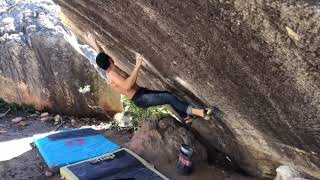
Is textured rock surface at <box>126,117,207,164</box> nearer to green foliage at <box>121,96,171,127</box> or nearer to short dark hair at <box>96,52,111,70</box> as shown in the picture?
green foliage at <box>121,96,171,127</box>

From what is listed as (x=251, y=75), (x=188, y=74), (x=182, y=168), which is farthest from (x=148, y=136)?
(x=251, y=75)

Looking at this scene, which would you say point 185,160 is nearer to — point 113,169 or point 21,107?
point 113,169

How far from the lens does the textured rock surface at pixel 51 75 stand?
486 inches

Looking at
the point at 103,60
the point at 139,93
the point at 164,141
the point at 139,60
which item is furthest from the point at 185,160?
the point at 103,60

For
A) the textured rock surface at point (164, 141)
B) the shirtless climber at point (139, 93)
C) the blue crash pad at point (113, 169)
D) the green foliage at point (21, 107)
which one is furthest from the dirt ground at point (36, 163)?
the shirtless climber at point (139, 93)

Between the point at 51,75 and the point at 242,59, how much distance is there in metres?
8.33

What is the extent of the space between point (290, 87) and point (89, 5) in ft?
10.7

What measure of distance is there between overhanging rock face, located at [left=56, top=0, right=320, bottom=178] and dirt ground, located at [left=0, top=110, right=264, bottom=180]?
616mm

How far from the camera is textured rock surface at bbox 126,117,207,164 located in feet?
27.7

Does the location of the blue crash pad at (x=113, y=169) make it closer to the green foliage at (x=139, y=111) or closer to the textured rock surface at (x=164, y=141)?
the textured rock surface at (x=164, y=141)

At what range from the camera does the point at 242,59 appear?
5.03 m

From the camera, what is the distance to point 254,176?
25.8 ft

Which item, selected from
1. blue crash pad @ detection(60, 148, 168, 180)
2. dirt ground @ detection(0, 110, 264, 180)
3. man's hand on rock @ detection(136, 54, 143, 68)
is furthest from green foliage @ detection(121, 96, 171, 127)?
man's hand on rock @ detection(136, 54, 143, 68)

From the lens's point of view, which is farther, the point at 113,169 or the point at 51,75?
the point at 51,75
